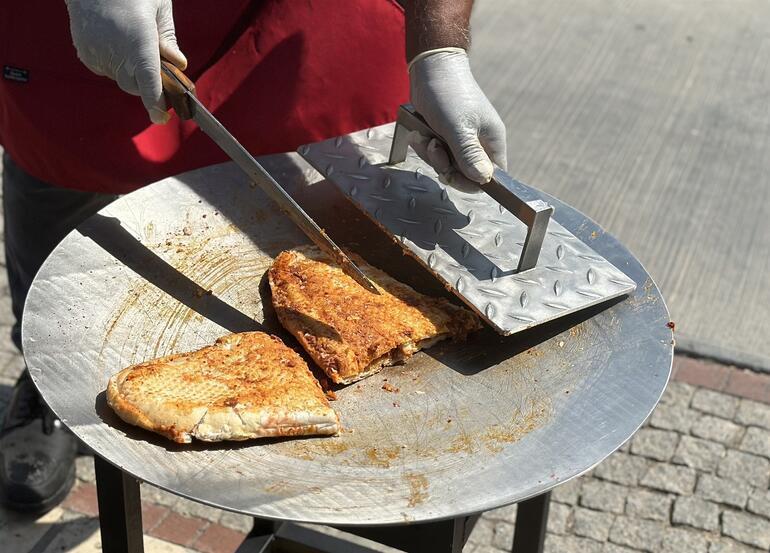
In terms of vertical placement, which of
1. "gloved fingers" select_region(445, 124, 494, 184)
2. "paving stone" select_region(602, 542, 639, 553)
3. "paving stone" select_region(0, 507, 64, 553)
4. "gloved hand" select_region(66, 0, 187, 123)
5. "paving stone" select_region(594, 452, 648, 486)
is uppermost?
"gloved hand" select_region(66, 0, 187, 123)

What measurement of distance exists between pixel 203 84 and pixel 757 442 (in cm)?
258

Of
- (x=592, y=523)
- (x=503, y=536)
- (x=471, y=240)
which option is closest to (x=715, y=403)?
(x=592, y=523)

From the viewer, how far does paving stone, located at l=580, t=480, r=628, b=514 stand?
11.5 feet

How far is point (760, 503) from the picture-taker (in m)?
3.48

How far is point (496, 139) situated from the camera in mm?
2402

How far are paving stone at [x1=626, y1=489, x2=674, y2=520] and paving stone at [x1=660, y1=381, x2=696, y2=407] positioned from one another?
1.73 feet

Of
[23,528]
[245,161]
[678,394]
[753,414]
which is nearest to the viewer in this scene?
[245,161]

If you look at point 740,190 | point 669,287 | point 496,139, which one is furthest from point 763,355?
point 496,139

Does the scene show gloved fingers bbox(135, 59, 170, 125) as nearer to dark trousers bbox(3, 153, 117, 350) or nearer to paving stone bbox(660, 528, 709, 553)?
dark trousers bbox(3, 153, 117, 350)

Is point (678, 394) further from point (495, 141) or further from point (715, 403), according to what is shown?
point (495, 141)

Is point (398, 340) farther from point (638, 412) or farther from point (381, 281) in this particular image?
point (638, 412)

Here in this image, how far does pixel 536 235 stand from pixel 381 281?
40cm

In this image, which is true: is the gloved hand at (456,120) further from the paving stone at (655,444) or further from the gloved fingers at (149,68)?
the paving stone at (655,444)

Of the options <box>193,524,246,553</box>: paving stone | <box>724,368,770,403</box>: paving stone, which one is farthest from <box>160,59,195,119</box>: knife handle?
<box>724,368,770,403</box>: paving stone
